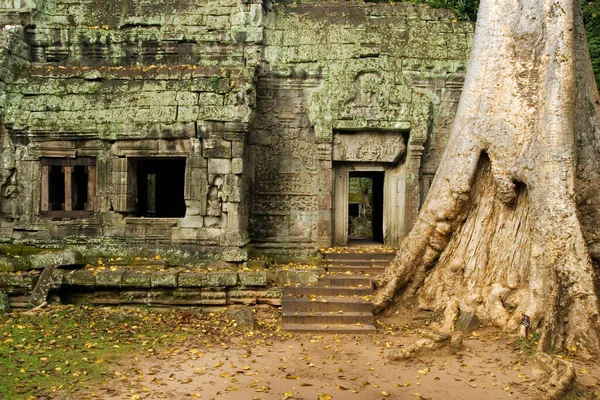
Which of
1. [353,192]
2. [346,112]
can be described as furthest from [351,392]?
[353,192]

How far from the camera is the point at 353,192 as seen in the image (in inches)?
1024

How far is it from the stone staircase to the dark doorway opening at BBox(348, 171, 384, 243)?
82.4 inches

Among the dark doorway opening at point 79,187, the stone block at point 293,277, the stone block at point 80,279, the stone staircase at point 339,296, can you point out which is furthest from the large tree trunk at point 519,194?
the dark doorway opening at point 79,187

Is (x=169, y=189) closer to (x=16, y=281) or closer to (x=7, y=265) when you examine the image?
(x=7, y=265)

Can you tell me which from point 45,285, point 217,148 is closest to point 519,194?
point 217,148

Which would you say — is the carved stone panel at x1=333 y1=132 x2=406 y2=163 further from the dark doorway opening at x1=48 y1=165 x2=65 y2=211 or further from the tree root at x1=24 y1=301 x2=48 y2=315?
the tree root at x1=24 y1=301 x2=48 y2=315

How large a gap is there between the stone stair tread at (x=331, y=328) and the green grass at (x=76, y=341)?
91 centimetres

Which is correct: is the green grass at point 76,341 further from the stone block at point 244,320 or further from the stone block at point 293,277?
the stone block at point 293,277

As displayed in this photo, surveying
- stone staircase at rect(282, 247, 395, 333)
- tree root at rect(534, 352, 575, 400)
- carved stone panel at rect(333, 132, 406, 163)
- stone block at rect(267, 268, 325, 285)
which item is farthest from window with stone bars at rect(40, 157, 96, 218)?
tree root at rect(534, 352, 575, 400)

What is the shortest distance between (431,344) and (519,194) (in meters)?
2.63

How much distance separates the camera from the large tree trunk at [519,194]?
20.7 ft

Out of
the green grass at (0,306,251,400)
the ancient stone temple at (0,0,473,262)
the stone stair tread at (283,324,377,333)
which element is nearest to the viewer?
the green grass at (0,306,251,400)

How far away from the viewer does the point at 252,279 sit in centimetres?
838

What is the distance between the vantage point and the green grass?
5270mm
